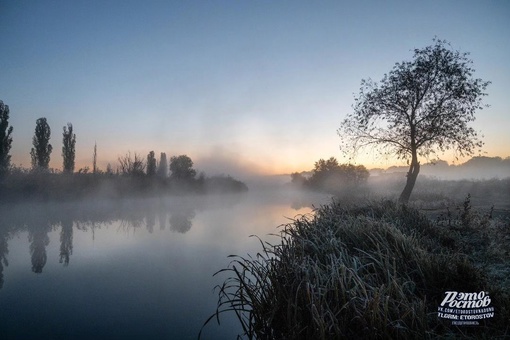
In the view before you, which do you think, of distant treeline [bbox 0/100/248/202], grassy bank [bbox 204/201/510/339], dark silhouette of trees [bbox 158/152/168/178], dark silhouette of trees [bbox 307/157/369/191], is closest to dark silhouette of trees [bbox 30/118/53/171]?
distant treeline [bbox 0/100/248/202]

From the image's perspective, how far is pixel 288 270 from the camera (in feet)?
13.1

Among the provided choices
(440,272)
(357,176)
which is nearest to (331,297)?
(440,272)

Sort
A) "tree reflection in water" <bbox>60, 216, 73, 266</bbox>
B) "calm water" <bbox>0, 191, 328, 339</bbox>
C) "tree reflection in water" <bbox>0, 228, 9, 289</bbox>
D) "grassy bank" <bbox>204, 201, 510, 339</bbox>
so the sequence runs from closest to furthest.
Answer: "grassy bank" <bbox>204, 201, 510, 339</bbox> → "calm water" <bbox>0, 191, 328, 339</bbox> → "tree reflection in water" <bbox>0, 228, 9, 289</bbox> → "tree reflection in water" <bbox>60, 216, 73, 266</bbox>

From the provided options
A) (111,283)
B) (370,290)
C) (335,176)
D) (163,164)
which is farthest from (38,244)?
(163,164)

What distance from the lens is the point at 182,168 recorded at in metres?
54.6

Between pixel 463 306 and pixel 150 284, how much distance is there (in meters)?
7.43

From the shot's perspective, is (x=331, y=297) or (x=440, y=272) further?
(x=440, y=272)

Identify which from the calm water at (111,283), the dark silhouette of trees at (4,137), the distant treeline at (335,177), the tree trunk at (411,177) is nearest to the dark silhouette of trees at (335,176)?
the distant treeline at (335,177)

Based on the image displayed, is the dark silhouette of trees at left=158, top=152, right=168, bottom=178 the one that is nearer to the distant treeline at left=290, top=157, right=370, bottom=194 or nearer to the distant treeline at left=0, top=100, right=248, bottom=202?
the distant treeline at left=0, top=100, right=248, bottom=202

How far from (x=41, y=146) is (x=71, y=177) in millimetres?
11284

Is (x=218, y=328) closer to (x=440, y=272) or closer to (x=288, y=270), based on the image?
(x=288, y=270)

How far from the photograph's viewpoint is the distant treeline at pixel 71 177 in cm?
2491

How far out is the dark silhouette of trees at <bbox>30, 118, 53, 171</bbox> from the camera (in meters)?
35.1

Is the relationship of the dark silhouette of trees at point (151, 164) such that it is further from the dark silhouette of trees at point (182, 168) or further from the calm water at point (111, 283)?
the calm water at point (111, 283)
